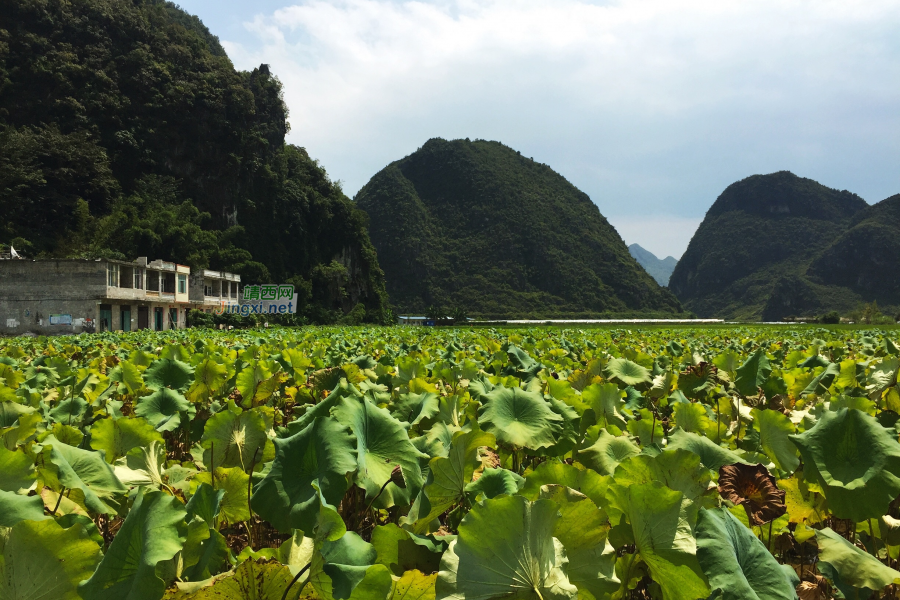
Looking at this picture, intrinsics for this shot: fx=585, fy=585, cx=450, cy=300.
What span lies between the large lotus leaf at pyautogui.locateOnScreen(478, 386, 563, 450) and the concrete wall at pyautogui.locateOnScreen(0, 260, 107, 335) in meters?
32.0

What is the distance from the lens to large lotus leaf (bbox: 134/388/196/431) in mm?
1968

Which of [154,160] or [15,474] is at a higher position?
[154,160]

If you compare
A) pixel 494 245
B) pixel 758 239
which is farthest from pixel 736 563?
pixel 758 239

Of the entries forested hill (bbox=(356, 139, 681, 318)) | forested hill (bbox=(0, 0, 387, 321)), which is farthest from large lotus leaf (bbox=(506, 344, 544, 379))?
forested hill (bbox=(356, 139, 681, 318))

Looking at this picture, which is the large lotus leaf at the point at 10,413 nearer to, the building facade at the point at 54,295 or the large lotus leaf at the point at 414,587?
the large lotus leaf at the point at 414,587

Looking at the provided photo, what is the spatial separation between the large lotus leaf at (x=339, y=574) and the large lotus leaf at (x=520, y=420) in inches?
26.8

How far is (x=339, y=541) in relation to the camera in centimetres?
84

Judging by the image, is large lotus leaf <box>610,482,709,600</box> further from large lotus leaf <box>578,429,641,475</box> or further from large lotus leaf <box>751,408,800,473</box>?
large lotus leaf <box>751,408,800,473</box>

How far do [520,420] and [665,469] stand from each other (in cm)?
56

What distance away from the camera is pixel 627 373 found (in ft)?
8.95

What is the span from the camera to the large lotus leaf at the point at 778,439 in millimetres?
1356

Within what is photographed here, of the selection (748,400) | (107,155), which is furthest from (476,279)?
(748,400)

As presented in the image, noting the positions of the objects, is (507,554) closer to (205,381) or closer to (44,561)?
(44,561)

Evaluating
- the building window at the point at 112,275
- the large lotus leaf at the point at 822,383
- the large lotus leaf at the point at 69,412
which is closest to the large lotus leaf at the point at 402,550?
the large lotus leaf at the point at 69,412
